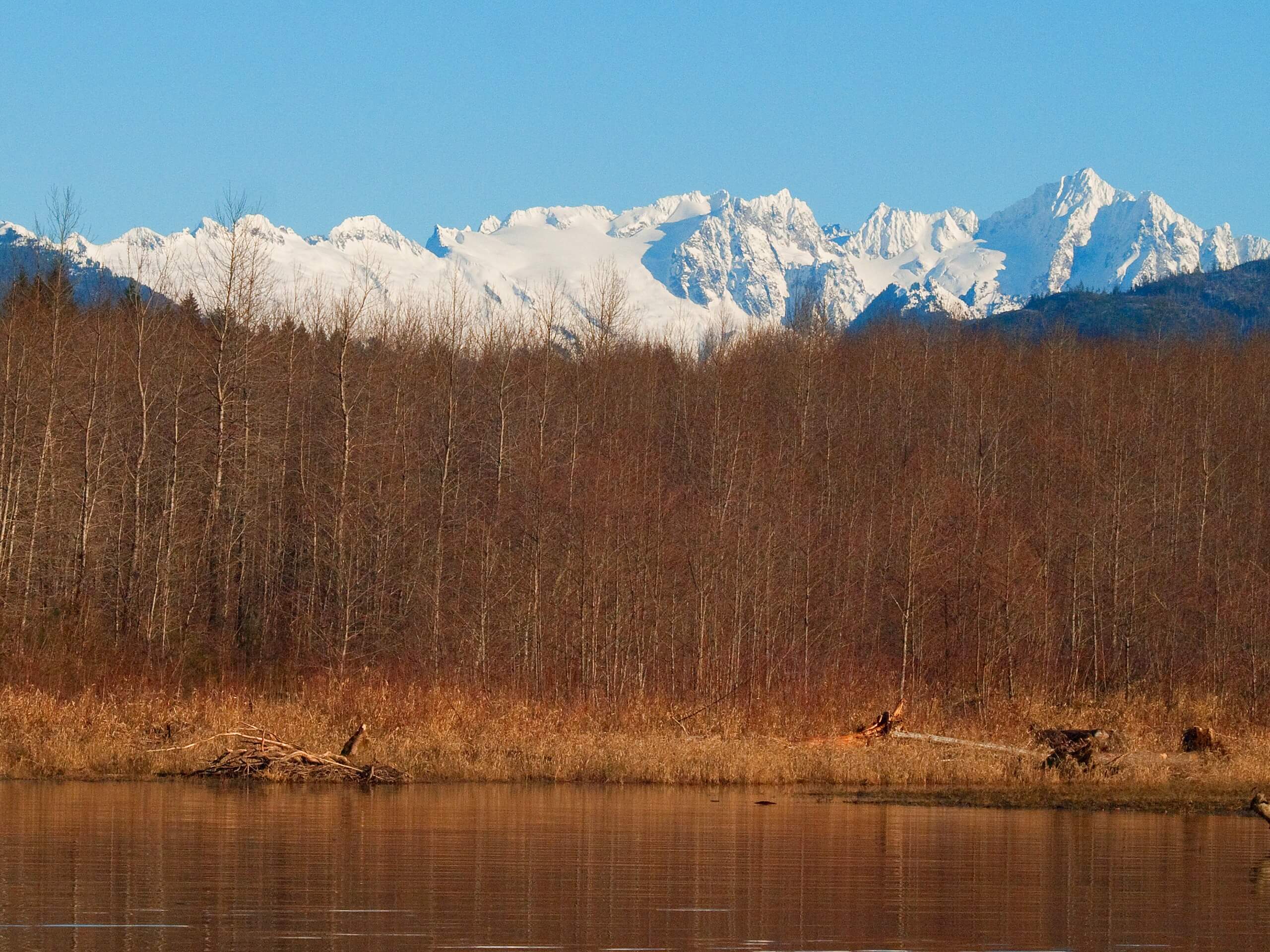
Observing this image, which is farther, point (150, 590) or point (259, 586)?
Result: point (259, 586)

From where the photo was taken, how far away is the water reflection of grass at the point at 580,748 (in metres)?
26.1

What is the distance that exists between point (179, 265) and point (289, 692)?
28674 mm

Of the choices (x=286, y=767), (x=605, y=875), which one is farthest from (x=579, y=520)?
(x=605, y=875)

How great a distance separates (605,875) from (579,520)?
35786 millimetres

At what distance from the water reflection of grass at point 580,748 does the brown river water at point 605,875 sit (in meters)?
2.24

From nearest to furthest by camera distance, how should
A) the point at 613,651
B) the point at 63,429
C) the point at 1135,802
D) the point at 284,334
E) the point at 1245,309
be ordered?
1. the point at 1135,802
2. the point at 613,651
3. the point at 63,429
4. the point at 284,334
5. the point at 1245,309

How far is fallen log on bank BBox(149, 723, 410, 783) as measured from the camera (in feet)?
85.2

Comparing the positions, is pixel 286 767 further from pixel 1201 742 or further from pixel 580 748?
pixel 1201 742

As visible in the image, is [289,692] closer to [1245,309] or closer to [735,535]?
[735,535]

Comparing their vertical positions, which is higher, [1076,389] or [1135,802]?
[1076,389]

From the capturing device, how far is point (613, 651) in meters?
Answer: 49.0

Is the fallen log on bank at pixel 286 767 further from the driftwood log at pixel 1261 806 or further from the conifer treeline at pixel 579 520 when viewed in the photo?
the driftwood log at pixel 1261 806

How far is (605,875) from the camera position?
15.7 metres

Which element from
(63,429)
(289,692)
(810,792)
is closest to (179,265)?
(63,429)
